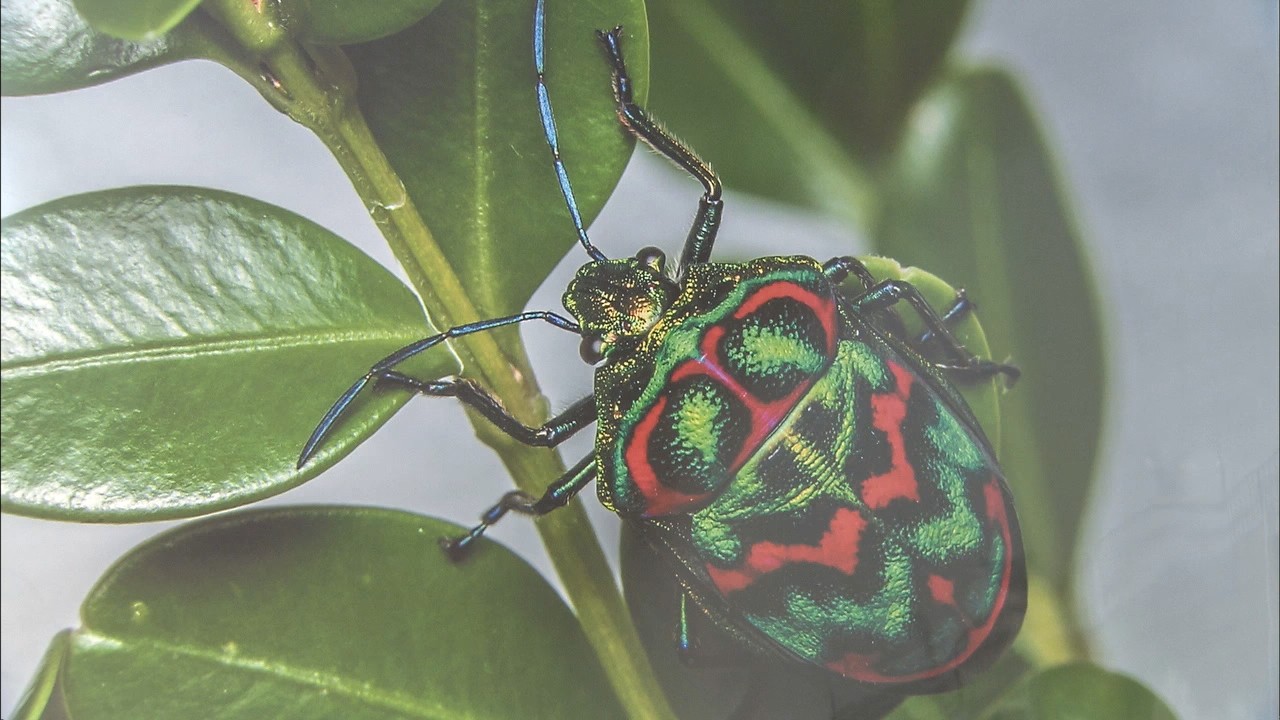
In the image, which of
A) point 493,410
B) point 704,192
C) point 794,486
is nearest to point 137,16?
point 493,410

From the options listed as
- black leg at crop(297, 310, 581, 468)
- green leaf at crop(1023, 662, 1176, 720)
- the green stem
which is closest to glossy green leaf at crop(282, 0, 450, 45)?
the green stem

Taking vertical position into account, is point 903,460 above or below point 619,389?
below

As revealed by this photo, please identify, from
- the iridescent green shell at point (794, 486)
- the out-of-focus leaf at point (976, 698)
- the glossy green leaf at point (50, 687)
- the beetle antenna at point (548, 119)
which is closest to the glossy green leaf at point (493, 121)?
the beetle antenna at point (548, 119)

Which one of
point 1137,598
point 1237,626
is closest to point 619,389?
point 1137,598

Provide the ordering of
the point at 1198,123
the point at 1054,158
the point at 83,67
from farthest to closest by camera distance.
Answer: the point at 1198,123 → the point at 1054,158 → the point at 83,67

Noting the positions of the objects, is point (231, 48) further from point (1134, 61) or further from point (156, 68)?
point (1134, 61)

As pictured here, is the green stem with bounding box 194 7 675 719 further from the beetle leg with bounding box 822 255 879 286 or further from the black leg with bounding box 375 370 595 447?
the beetle leg with bounding box 822 255 879 286

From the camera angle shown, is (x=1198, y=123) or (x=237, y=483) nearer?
(x=237, y=483)
